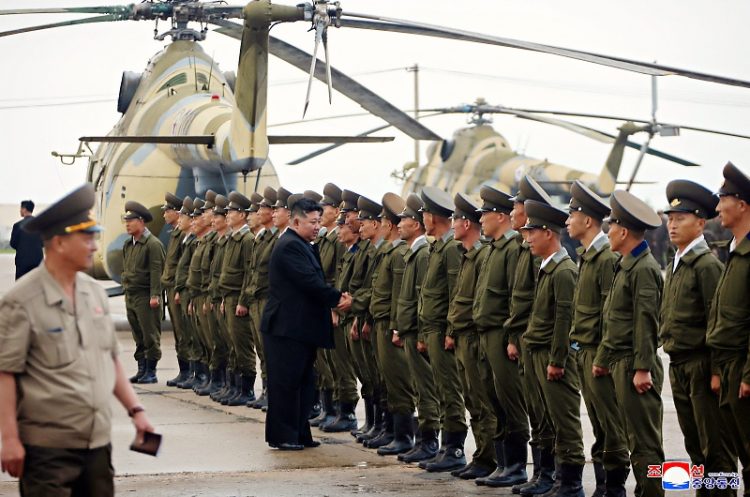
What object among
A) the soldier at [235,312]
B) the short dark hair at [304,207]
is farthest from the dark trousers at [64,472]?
the soldier at [235,312]

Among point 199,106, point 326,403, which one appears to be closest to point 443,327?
point 326,403

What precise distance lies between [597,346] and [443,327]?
1.85 m

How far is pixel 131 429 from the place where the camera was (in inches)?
397

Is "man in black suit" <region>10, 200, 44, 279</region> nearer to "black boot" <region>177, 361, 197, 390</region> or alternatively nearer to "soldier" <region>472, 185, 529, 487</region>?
"black boot" <region>177, 361, 197, 390</region>

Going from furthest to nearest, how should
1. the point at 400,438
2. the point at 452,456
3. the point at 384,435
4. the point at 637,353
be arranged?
the point at 384,435, the point at 400,438, the point at 452,456, the point at 637,353

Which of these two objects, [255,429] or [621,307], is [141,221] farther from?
[621,307]

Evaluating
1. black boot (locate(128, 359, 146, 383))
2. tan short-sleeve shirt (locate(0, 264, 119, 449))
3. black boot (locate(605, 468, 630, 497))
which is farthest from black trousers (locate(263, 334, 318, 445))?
tan short-sleeve shirt (locate(0, 264, 119, 449))

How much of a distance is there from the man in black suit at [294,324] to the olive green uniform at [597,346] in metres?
2.67

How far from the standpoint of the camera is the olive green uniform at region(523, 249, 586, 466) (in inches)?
289

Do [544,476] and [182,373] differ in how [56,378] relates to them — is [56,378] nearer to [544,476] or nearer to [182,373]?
[544,476]

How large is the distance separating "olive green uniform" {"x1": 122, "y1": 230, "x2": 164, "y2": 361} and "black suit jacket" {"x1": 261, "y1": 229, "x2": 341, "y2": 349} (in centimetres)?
435

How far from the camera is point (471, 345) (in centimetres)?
834

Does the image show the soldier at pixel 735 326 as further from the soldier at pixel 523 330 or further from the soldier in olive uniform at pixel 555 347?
the soldier at pixel 523 330

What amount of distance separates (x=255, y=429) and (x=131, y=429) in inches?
39.5
